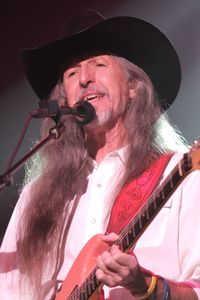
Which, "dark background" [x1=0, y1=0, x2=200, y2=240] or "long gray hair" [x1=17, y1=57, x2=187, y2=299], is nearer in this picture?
"long gray hair" [x1=17, y1=57, x2=187, y2=299]

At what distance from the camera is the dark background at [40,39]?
294cm

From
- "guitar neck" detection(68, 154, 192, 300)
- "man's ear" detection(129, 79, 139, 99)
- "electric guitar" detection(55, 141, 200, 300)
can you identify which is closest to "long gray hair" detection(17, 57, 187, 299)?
"man's ear" detection(129, 79, 139, 99)

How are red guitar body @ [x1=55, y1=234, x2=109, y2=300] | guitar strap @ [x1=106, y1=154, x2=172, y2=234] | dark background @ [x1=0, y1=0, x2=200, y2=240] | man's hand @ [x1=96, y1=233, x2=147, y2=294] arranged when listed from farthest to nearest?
dark background @ [x1=0, y1=0, x2=200, y2=240] → guitar strap @ [x1=106, y1=154, x2=172, y2=234] → red guitar body @ [x1=55, y1=234, x2=109, y2=300] → man's hand @ [x1=96, y1=233, x2=147, y2=294]

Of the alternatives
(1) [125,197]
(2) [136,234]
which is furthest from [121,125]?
(2) [136,234]

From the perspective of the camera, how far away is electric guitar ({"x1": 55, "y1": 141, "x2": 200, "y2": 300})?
1.76 meters

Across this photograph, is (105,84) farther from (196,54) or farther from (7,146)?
(7,146)

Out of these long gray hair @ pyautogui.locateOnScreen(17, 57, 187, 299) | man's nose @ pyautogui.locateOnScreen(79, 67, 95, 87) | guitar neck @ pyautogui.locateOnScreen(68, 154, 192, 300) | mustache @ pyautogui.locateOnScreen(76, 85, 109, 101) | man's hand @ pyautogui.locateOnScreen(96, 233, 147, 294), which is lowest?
man's hand @ pyautogui.locateOnScreen(96, 233, 147, 294)

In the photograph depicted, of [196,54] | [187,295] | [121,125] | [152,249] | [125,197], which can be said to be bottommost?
[187,295]

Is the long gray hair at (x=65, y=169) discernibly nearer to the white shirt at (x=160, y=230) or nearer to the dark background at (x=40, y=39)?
the white shirt at (x=160, y=230)

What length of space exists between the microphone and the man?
0.11ft

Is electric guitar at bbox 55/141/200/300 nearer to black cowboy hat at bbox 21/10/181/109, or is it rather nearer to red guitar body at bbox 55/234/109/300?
red guitar body at bbox 55/234/109/300

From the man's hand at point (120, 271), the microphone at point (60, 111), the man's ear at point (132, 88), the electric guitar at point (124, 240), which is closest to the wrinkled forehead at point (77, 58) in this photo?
the man's ear at point (132, 88)

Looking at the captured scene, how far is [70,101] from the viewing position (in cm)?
258

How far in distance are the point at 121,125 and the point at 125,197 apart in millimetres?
413
